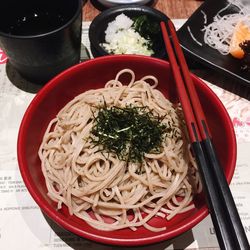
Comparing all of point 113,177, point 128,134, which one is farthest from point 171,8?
point 113,177

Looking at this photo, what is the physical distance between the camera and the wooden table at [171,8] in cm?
219

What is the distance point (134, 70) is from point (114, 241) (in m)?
0.83

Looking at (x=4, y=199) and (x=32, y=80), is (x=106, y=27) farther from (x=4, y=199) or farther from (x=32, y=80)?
(x=4, y=199)

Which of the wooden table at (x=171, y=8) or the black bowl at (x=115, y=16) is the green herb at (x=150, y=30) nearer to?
the black bowl at (x=115, y=16)

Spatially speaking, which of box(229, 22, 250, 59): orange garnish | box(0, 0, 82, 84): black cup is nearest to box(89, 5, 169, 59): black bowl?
box(0, 0, 82, 84): black cup

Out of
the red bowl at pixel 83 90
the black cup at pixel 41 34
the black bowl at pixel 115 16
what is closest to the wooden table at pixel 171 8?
the black bowl at pixel 115 16

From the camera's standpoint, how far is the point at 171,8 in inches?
87.7

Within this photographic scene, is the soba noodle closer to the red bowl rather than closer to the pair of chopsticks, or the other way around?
the red bowl

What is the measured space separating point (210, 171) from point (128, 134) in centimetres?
38

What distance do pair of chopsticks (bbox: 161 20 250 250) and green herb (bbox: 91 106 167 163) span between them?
6.6 inches

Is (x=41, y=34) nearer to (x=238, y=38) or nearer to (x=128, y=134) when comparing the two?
(x=128, y=134)

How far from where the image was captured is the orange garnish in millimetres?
1771

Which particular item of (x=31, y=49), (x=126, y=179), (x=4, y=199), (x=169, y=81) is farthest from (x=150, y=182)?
(x=31, y=49)

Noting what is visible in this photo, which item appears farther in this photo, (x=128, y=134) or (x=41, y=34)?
(x=41, y=34)
